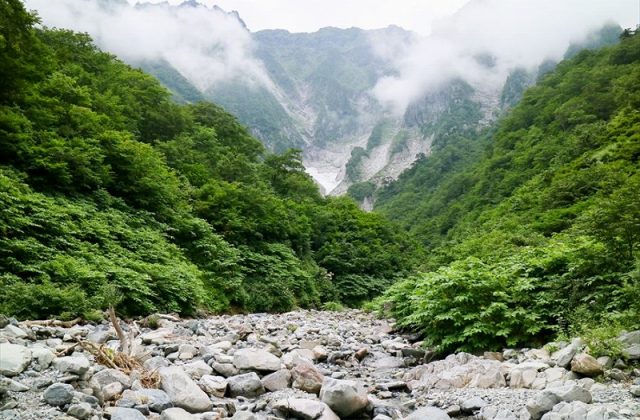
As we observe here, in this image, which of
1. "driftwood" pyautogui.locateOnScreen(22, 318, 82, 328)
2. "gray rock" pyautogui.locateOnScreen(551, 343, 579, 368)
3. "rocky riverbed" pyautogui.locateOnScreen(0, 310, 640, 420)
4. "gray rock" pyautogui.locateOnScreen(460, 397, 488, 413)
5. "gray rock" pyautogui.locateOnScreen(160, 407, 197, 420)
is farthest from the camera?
"driftwood" pyautogui.locateOnScreen(22, 318, 82, 328)

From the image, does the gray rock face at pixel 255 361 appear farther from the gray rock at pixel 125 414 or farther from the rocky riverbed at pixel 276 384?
the gray rock at pixel 125 414

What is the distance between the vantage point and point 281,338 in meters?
10.7

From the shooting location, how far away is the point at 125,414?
4020mm

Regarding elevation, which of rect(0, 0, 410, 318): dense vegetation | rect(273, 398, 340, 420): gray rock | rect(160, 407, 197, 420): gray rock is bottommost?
rect(273, 398, 340, 420): gray rock

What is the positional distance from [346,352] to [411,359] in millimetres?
1363

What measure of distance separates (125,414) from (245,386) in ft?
6.53

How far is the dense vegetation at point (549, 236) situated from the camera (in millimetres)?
7953

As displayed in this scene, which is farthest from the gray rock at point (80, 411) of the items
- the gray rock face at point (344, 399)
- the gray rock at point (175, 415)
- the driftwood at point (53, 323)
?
the driftwood at point (53, 323)

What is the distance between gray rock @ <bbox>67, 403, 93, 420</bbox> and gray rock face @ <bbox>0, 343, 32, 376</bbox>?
1.02m

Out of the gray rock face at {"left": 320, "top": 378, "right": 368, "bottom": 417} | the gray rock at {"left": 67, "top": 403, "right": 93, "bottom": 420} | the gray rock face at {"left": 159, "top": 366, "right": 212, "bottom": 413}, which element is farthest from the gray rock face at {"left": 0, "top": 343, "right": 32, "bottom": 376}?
the gray rock face at {"left": 320, "top": 378, "right": 368, "bottom": 417}

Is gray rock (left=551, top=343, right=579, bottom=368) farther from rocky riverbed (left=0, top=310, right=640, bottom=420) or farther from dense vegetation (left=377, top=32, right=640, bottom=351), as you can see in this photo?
dense vegetation (left=377, top=32, right=640, bottom=351)

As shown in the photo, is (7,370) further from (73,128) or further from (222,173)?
(222,173)

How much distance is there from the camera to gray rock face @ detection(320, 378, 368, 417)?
5.32 metres

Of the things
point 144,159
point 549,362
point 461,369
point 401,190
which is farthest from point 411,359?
point 401,190
